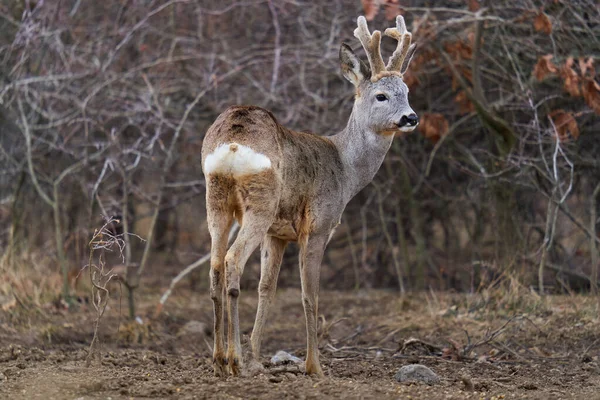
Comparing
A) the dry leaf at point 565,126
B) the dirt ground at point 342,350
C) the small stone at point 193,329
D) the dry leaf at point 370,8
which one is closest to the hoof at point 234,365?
the dirt ground at point 342,350

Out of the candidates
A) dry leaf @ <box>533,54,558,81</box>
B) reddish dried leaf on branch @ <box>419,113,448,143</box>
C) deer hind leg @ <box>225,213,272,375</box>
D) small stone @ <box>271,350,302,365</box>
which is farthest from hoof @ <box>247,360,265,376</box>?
reddish dried leaf on branch @ <box>419,113,448,143</box>

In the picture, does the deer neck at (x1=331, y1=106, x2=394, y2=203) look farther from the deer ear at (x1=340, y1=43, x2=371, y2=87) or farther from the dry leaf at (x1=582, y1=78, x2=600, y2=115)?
the dry leaf at (x1=582, y1=78, x2=600, y2=115)

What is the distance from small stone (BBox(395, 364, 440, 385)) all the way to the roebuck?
555 millimetres

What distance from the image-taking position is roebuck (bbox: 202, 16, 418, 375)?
19.0 feet

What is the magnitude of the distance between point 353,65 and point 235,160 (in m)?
1.74

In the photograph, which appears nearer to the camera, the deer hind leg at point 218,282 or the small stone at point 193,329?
the deer hind leg at point 218,282

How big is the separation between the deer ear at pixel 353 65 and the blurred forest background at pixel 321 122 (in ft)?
4.98

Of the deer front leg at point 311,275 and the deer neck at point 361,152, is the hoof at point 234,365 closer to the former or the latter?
the deer front leg at point 311,275

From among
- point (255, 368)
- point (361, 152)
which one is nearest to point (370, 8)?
point (361, 152)

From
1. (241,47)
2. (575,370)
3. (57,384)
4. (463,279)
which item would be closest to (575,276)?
(463,279)

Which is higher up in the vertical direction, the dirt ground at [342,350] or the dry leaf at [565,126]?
the dry leaf at [565,126]

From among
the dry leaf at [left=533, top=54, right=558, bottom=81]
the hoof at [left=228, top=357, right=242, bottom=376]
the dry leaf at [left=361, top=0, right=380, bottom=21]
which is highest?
the dry leaf at [left=361, top=0, right=380, bottom=21]

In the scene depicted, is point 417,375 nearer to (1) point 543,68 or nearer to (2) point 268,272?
(2) point 268,272

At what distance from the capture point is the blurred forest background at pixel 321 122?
31.3 ft
